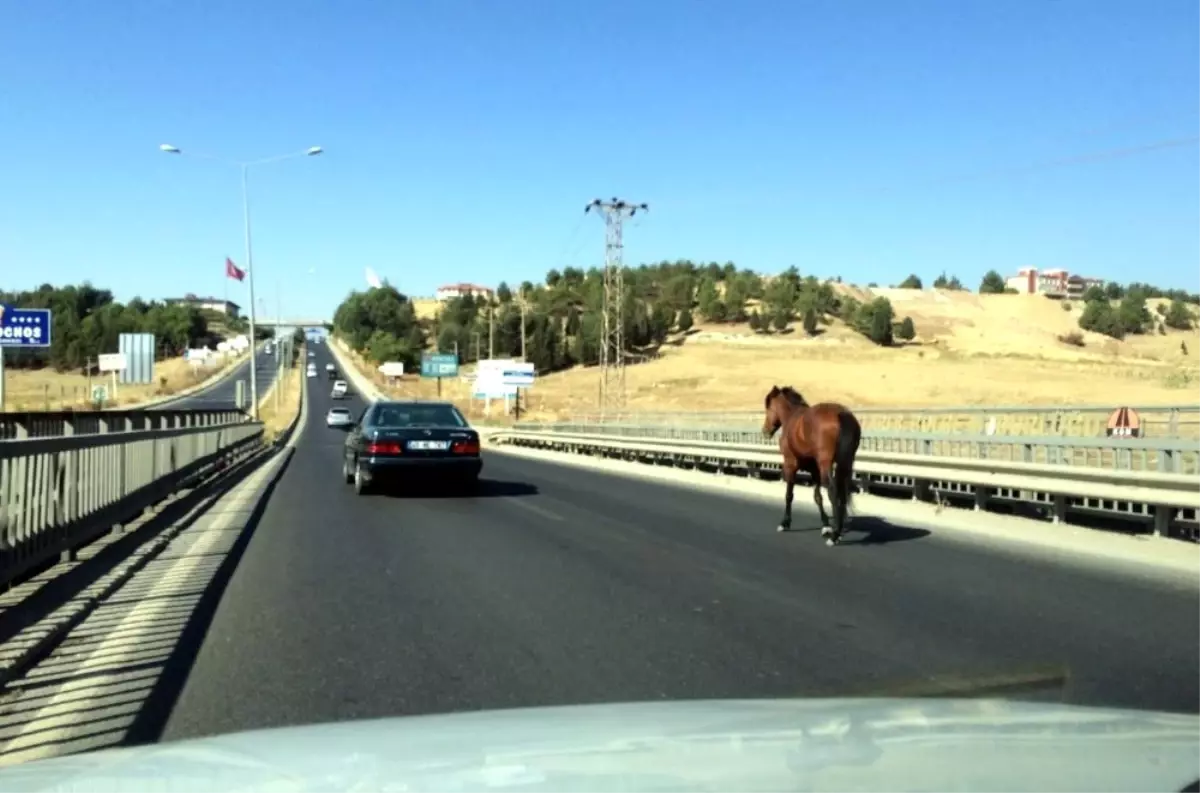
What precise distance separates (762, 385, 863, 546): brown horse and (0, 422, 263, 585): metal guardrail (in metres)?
7.71

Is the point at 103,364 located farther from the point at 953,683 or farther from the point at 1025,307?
the point at 1025,307

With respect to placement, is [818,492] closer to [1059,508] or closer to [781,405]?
[781,405]

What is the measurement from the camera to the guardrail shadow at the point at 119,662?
17.5ft

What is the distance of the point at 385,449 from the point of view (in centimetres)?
1825

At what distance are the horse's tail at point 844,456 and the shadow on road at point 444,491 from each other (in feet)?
26.4

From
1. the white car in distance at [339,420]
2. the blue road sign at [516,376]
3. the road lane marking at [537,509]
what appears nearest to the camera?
the road lane marking at [537,509]

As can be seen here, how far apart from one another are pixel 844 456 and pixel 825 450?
249 millimetres

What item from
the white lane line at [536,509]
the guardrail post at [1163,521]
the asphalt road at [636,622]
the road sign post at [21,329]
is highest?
the road sign post at [21,329]

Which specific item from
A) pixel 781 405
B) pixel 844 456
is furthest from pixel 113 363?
pixel 844 456

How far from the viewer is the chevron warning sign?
13781mm

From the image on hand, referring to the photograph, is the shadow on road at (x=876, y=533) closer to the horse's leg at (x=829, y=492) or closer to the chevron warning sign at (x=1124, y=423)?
the horse's leg at (x=829, y=492)

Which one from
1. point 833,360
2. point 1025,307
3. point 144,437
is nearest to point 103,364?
point 144,437

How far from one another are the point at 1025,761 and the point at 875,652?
12.9 feet

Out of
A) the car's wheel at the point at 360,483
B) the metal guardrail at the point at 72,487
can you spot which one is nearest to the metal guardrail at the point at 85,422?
the metal guardrail at the point at 72,487
